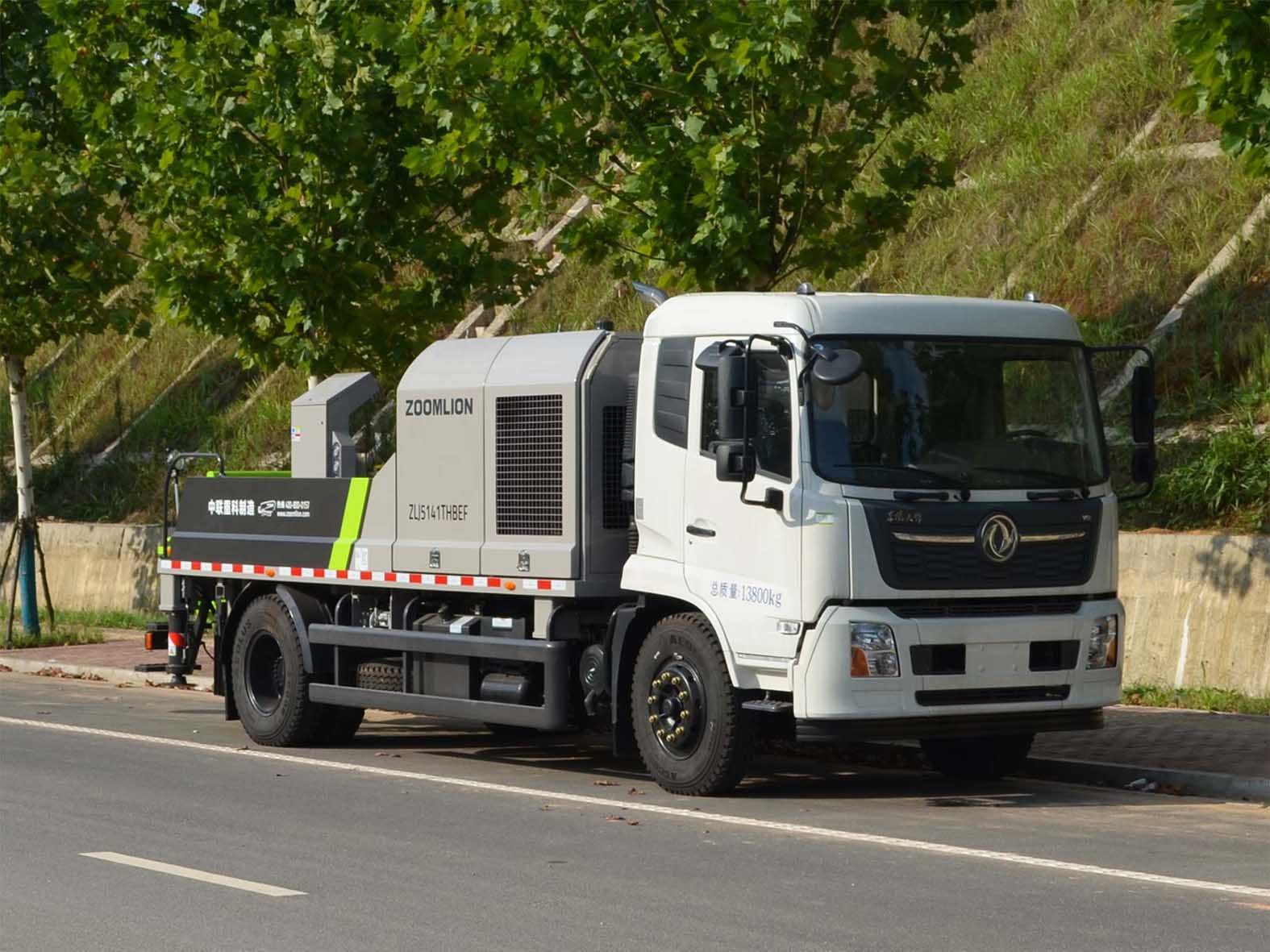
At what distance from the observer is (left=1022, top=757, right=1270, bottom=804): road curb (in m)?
11.7

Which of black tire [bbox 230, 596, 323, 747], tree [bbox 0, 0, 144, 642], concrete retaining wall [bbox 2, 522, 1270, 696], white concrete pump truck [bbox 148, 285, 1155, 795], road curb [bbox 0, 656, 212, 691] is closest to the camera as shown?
white concrete pump truck [bbox 148, 285, 1155, 795]

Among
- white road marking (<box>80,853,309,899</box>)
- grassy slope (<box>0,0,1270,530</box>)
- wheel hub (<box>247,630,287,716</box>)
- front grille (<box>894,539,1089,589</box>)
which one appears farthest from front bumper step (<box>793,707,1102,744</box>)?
grassy slope (<box>0,0,1270,530</box>)

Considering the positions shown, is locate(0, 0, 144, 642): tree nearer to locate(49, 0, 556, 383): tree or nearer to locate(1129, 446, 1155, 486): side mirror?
locate(49, 0, 556, 383): tree

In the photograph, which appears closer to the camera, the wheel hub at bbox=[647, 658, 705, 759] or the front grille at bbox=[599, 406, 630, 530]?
the wheel hub at bbox=[647, 658, 705, 759]

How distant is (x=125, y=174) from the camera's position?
2102 cm

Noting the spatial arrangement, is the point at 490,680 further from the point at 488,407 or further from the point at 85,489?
the point at 85,489

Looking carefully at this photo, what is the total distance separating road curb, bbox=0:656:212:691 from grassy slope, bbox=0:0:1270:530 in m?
6.79

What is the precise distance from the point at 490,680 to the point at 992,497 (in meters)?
3.68

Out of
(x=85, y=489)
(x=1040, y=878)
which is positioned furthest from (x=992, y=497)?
(x=85, y=489)

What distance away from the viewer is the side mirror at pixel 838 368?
10.8m

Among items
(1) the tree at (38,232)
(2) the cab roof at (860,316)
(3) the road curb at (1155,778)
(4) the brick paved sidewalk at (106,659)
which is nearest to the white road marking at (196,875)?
(2) the cab roof at (860,316)

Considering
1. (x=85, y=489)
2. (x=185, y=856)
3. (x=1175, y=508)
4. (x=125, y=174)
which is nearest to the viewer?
(x=185, y=856)

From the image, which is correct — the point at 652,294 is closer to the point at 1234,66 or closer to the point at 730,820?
the point at 730,820

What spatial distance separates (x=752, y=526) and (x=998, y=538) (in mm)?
1342
